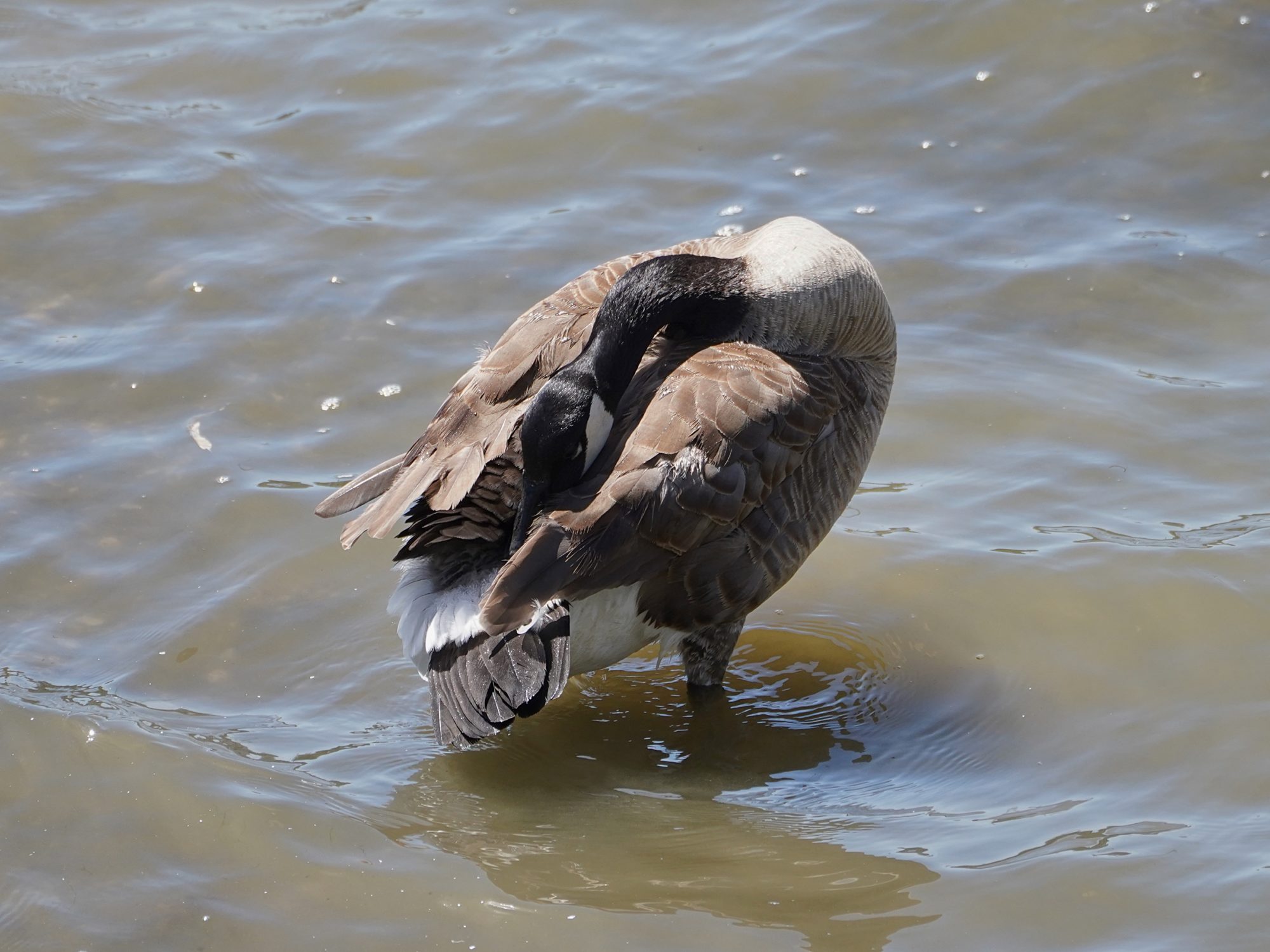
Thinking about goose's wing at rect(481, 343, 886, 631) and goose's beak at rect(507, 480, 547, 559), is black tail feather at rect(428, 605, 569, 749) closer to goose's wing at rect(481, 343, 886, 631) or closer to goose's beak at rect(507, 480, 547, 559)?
goose's wing at rect(481, 343, 886, 631)

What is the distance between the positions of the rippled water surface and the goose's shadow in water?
0.02 m

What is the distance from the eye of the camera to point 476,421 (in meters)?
4.88

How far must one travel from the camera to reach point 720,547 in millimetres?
4797

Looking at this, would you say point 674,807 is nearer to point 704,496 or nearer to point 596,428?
point 704,496

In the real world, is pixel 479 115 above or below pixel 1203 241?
above

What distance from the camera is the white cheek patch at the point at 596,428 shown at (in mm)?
4641

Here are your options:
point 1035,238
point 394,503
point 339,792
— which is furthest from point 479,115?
point 339,792

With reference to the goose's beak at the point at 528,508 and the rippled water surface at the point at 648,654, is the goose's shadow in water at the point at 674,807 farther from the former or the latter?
the goose's beak at the point at 528,508

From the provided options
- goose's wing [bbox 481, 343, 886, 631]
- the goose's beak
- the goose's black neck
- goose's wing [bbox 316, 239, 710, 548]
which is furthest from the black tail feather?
the goose's black neck

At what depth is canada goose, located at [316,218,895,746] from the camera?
441 centimetres

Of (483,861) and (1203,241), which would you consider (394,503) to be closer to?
(483,861)

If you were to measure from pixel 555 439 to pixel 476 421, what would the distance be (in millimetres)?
526

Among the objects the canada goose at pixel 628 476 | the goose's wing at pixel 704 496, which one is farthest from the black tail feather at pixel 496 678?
the goose's wing at pixel 704 496

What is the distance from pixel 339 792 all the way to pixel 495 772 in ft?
1.78
